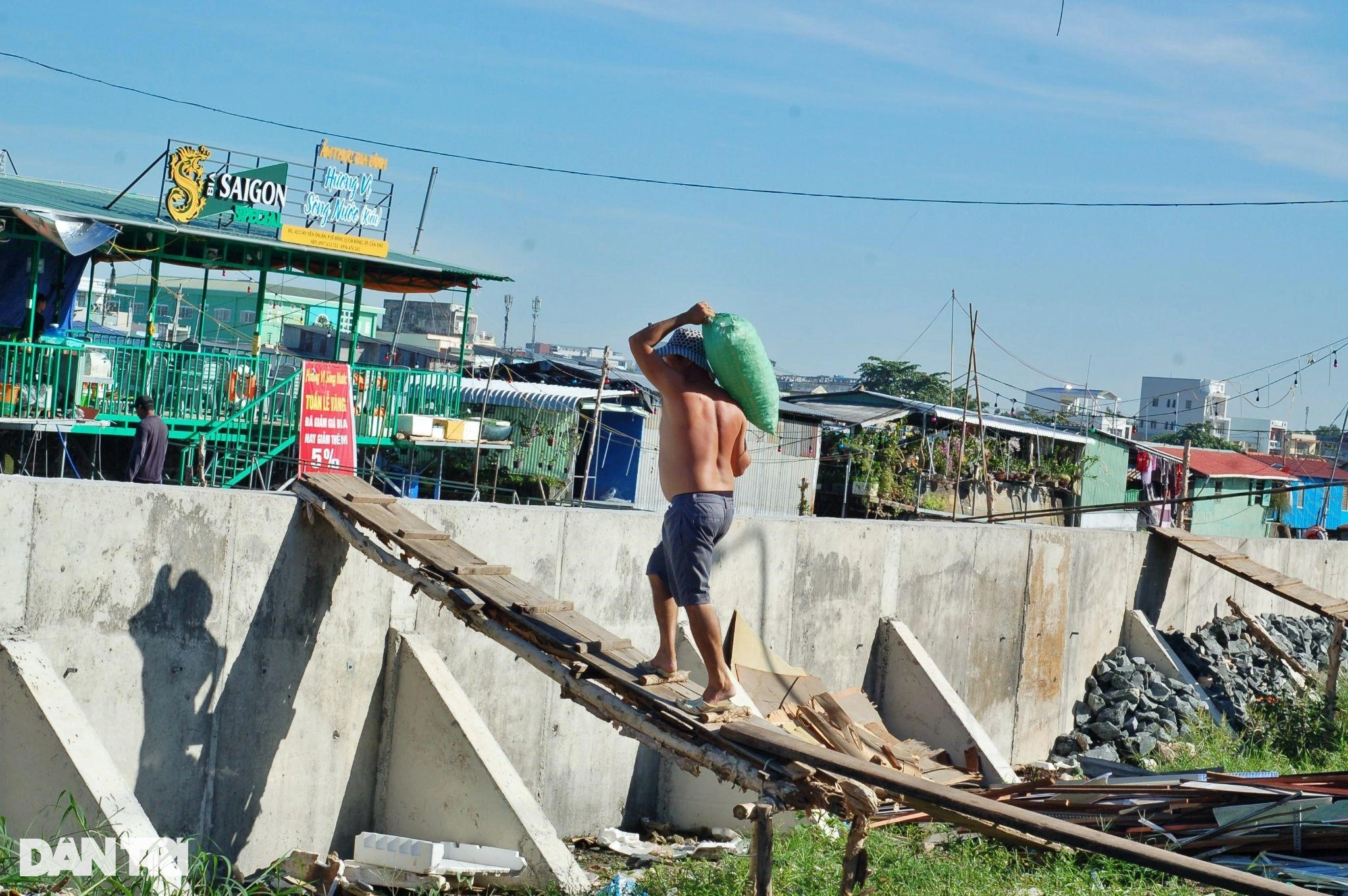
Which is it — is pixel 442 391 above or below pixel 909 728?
above

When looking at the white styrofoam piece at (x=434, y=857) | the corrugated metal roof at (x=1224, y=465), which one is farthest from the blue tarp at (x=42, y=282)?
the corrugated metal roof at (x=1224, y=465)

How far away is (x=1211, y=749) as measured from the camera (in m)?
11.5

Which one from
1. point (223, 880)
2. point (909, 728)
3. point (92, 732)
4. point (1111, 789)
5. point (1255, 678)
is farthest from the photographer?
point (1255, 678)

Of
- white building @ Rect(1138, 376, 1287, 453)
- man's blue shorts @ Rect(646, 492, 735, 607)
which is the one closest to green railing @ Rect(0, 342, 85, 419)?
man's blue shorts @ Rect(646, 492, 735, 607)

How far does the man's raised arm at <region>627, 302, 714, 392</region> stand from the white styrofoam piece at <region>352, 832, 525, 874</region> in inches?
108

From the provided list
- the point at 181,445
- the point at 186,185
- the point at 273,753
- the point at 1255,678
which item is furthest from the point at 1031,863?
the point at 186,185

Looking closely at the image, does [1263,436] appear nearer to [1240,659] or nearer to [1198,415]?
[1198,415]

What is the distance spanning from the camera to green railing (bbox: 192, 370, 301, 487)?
1502 centimetres

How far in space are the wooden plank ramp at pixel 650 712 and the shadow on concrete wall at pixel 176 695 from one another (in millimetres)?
843

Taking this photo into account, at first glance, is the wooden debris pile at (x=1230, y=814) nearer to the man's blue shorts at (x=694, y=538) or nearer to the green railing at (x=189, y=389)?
the man's blue shorts at (x=694, y=538)

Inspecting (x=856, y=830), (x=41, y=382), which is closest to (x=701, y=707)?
(x=856, y=830)

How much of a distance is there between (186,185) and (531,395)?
18.7 feet

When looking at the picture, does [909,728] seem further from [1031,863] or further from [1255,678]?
[1255,678]

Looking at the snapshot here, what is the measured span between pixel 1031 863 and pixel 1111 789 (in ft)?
2.98
